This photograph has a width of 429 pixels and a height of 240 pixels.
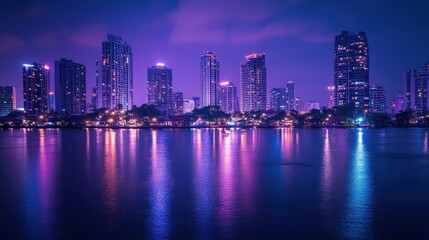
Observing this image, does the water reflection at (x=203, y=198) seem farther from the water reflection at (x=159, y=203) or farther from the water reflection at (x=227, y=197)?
the water reflection at (x=159, y=203)

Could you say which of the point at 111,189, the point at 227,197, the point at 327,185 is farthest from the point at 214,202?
the point at 327,185

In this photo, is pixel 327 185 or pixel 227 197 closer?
pixel 227 197

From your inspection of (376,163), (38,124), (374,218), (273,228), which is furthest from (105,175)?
(38,124)

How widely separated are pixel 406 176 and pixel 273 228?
48.0 feet

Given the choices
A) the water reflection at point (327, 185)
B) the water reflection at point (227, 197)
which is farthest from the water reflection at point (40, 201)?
the water reflection at point (327, 185)

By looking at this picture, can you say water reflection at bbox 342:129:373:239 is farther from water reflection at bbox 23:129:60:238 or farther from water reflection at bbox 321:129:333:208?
water reflection at bbox 23:129:60:238

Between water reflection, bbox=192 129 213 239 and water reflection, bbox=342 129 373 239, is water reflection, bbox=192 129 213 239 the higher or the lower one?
the higher one

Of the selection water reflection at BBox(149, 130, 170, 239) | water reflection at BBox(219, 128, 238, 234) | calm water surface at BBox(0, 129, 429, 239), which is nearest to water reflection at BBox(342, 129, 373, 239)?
calm water surface at BBox(0, 129, 429, 239)

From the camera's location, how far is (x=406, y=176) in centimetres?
2159

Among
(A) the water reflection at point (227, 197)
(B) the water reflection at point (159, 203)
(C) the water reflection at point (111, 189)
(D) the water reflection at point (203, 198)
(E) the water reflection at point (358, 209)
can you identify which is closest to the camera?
(E) the water reflection at point (358, 209)

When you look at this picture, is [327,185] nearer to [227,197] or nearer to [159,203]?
[227,197]

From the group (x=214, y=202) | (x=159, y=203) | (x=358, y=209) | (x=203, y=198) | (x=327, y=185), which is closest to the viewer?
(x=358, y=209)

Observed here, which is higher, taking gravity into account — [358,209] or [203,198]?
[203,198]

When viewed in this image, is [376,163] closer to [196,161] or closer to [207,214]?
[196,161]
